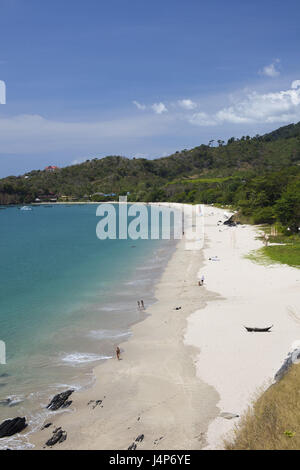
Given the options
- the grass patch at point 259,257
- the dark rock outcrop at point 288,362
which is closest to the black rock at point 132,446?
the dark rock outcrop at point 288,362

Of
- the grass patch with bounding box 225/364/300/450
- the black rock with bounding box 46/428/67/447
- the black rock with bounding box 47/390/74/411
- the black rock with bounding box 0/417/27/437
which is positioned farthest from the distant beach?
the grass patch with bounding box 225/364/300/450

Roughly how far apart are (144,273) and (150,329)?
57.5 ft

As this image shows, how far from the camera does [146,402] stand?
620 inches

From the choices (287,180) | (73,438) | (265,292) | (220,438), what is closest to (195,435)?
(220,438)

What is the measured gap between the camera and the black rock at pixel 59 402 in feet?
52.4

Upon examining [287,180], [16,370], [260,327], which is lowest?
[16,370]

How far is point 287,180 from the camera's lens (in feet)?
259

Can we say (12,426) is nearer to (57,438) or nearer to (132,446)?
(57,438)

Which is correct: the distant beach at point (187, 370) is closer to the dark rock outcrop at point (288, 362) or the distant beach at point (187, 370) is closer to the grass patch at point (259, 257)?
the dark rock outcrop at point (288, 362)

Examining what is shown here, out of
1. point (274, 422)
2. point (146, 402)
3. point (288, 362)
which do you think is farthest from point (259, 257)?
point (274, 422)

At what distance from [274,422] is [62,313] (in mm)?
20992

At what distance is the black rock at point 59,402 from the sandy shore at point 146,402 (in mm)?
328
